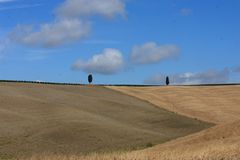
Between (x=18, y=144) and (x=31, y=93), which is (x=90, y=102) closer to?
(x=31, y=93)

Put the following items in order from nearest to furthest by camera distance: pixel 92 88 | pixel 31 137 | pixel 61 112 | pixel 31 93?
pixel 31 137
pixel 61 112
pixel 31 93
pixel 92 88

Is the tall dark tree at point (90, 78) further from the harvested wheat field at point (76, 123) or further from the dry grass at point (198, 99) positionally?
the harvested wheat field at point (76, 123)

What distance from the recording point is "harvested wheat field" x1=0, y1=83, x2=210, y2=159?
35.9 metres

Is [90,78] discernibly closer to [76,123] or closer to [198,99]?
[198,99]

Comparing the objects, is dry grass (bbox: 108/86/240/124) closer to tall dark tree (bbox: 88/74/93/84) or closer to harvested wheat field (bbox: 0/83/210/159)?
harvested wheat field (bbox: 0/83/210/159)

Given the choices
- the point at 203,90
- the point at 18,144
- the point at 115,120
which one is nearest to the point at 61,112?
the point at 115,120

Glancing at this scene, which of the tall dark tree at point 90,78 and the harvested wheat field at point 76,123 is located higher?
the tall dark tree at point 90,78

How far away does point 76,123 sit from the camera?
44.8 m

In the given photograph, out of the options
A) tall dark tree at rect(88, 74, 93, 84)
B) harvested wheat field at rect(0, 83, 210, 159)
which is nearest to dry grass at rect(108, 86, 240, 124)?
harvested wheat field at rect(0, 83, 210, 159)

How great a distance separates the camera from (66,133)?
40.5 m

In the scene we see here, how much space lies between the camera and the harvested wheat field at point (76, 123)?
118 ft

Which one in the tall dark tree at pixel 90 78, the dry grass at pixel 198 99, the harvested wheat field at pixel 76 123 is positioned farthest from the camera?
the tall dark tree at pixel 90 78

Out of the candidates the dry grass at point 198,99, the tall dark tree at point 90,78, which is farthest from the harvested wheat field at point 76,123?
the tall dark tree at point 90,78

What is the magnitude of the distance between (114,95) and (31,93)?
1413 cm
